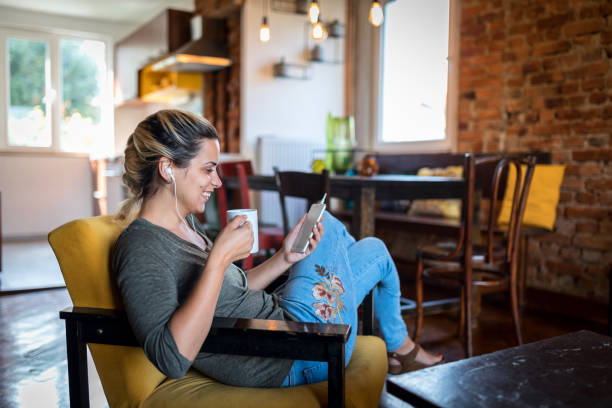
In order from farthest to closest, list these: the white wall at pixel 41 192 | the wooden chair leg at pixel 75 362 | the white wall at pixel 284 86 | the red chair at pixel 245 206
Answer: the white wall at pixel 41 192
the white wall at pixel 284 86
the red chair at pixel 245 206
the wooden chair leg at pixel 75 362

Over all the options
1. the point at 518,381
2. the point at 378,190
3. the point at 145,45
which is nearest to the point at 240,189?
the point at 378,190

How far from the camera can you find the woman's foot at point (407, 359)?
176 cm

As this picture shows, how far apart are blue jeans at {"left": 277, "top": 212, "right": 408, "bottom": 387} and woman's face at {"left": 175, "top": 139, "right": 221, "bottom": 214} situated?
13.8 inches

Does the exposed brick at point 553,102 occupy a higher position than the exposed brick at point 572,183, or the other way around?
the exposed brick at point 553,102

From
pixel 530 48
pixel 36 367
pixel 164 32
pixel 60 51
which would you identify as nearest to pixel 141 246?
pixel 36 367

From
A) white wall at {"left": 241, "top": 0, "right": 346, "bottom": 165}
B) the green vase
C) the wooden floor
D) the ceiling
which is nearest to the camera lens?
the wooden floor

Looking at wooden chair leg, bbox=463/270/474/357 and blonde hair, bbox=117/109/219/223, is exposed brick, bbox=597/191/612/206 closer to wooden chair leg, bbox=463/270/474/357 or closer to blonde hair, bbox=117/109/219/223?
wooden chair leg, bbox=463/270/474/357

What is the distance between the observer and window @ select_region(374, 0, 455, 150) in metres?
4.30

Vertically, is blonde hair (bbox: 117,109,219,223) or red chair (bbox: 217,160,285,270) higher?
blonde hair (bbox: 117,109,219,223)

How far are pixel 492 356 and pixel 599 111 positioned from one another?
2480 mm

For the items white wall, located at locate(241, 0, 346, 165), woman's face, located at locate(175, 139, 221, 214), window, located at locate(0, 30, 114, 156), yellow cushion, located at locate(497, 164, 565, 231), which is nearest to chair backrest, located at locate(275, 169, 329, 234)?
woman's face, located at locate(175, 139, 221, 214)

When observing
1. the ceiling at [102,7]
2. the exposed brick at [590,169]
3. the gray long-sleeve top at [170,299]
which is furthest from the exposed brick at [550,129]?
the ceiling at [102,7]

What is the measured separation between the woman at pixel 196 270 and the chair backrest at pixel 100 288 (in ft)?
0.31

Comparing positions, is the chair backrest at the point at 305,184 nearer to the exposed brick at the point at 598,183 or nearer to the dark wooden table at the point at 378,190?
the dark wooden table at the point at 378,190
